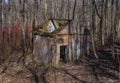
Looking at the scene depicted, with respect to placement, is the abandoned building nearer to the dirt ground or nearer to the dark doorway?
the dark doorway

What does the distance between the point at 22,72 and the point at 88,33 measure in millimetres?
6398

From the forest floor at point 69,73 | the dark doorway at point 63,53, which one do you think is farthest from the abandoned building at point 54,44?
the forest floor at point 69,73

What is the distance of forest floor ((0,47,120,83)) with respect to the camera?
587 inches

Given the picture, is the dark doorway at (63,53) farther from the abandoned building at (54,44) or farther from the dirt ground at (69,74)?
the dirt ground at (69,74)

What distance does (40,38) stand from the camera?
1805 cm

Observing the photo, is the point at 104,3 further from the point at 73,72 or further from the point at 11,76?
the point at 11,76

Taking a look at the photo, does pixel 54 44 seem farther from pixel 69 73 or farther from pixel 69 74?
pixel 69 74

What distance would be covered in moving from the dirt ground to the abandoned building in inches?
31.4

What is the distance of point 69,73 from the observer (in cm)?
1622

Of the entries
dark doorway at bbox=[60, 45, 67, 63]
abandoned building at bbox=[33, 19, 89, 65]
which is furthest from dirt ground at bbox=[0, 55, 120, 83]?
abandoned building at bbox=[33, 19, 89, 65]

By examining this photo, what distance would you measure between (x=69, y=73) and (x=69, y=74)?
191 millimetres

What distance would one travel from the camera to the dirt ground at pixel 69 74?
14.9m


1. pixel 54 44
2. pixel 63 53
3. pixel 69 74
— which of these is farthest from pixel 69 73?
pixel 63 53

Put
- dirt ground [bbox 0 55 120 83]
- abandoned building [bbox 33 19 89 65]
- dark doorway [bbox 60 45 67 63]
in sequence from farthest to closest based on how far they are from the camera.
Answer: dark doorway [bbox 60 45 67 63], abandoned building [bbox 33 19 89 65], dirt ground [bbox 0 55 120 83]
